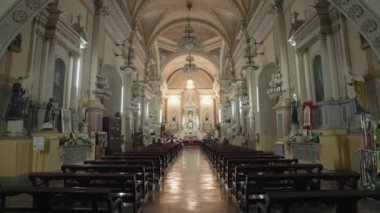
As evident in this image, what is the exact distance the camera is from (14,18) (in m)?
4.59

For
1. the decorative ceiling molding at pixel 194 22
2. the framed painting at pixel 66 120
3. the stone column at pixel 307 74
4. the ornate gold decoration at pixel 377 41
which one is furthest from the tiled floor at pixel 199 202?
the decorative ceiling molding at pixel 194 22

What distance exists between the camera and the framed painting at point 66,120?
23.3 feet

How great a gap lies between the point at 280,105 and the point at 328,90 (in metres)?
2.46

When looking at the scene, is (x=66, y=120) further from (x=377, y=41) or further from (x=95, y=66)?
(x=377, y=41)

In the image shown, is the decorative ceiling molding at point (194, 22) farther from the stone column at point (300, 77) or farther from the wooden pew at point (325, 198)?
the wooden pew at point (325, 198)

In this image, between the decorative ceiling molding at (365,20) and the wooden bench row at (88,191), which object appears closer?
the wooden bench row at (88,191)

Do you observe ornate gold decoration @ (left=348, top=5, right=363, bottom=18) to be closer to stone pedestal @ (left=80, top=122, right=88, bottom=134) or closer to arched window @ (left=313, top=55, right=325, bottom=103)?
arched window @ (left=313, top=55, right=325, bottom=103)

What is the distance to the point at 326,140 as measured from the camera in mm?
5844

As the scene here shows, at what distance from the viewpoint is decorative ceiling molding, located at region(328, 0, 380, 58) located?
4250 mm

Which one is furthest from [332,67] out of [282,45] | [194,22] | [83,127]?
[194,22]

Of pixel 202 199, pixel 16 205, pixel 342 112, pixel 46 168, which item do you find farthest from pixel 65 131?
pixel 342 112

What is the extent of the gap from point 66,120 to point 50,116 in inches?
40.8

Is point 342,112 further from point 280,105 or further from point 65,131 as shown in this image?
point 65,131

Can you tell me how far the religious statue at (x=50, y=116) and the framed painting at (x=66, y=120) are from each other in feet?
1.92
